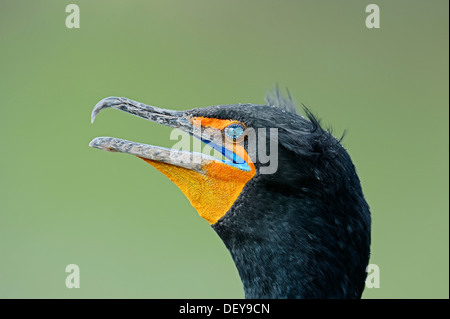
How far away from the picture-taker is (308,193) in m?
1.57

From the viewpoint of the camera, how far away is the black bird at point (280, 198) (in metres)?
1.57

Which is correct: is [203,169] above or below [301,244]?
above

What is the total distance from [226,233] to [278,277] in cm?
22

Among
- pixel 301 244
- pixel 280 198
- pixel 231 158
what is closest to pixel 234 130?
pixel 231 158

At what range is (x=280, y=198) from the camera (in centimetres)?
159

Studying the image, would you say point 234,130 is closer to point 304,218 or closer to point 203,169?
point 203,169

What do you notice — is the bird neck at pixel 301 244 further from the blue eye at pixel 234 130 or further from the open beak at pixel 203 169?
the blue eye at pixel 234 130

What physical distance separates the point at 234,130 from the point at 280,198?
26cm

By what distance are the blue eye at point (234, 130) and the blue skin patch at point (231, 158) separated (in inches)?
2.1

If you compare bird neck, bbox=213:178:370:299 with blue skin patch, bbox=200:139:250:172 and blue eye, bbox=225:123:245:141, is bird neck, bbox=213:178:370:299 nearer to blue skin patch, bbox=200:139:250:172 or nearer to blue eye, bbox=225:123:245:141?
blue skin patch, bbox=200:139:250:172

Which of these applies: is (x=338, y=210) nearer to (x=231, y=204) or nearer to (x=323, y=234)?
(x=323, y=234)

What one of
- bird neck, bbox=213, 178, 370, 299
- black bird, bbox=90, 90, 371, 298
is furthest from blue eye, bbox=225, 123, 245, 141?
bird neck, bbox=213, 178, 370, 299

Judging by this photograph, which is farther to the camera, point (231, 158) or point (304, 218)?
point (231, 158)
